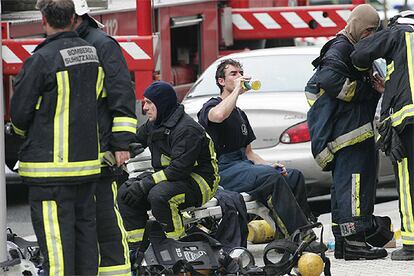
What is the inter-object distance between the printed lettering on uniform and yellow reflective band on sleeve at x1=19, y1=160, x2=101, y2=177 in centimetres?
50

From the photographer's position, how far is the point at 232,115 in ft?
27.5

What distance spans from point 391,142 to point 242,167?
3.59 feet

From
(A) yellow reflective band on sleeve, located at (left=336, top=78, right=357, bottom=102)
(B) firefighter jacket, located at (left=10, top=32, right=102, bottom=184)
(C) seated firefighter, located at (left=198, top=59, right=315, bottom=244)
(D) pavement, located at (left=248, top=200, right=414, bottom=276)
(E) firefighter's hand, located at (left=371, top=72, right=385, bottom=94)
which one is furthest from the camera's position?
(C) seated firefighter, located at (left=198, top=59, right=315, bottom=244)

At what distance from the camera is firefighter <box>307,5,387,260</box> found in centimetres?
798

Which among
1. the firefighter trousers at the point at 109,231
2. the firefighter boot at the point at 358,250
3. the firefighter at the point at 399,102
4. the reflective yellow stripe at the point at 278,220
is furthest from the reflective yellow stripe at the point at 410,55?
the firefighter trousers at the point at 109,231

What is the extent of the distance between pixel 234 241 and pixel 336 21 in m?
6.36

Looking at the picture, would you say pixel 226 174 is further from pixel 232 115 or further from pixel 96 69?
pixel 96 69

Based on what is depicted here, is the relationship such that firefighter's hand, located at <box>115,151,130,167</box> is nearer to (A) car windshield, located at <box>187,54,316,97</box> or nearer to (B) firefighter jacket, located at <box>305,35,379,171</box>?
(B) firefighter jacket, located at <box>305,35,379,171</box>

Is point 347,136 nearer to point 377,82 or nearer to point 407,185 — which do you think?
point 377,82

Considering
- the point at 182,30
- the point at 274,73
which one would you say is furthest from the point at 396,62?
the point at 182,30

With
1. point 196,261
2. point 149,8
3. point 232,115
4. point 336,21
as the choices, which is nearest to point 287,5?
point 336,21

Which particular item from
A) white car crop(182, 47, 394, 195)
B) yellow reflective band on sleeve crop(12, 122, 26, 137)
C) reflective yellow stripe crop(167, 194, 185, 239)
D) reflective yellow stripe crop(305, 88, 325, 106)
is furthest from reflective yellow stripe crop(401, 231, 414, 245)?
yellow reflective band on sleeve crop(12, 122, 26, 137)

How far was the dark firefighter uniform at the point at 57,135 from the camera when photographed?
6.17 meters

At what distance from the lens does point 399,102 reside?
305 inches
